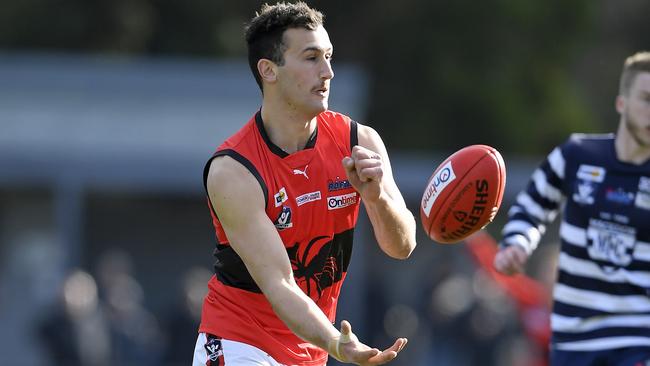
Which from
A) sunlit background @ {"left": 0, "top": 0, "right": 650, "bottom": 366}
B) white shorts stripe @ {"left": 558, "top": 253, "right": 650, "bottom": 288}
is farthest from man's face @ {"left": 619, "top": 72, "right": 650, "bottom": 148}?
sunlit background @ {"left": 0, "top": 0, "right": 650, "bottom": 366}

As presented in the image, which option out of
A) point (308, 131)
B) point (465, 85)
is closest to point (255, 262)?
point (308, 131)

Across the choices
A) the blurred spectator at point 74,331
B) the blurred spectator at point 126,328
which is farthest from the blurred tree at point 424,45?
the blurred spectator at point 74,331

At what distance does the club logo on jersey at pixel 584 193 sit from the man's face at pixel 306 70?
1.76 metres

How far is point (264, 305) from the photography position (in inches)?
235

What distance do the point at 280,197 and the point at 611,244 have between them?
6.47 ft

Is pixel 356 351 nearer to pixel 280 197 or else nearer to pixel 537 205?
pixel 280 197

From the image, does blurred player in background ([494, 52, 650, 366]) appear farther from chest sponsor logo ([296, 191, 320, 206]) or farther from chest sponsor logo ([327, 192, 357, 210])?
chest sponsor logo ([296, 191, 320, 206])

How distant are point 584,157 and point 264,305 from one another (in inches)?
83.5

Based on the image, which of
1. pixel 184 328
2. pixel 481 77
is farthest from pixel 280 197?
pixel 481 77

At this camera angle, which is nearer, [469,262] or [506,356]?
[506,356]

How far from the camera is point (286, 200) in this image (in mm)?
5855

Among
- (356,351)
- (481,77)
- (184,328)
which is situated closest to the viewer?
(356,351)

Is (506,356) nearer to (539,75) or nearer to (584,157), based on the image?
(584,157)

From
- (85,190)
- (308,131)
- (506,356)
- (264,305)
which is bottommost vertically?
(506,356)
